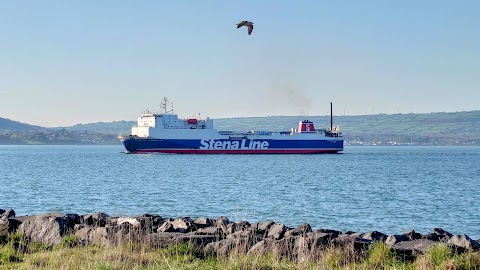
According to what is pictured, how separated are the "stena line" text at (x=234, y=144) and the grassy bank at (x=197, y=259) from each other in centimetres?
8728

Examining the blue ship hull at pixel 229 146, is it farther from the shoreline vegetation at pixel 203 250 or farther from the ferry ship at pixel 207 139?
the shoreline vegetation at pixel 203 250

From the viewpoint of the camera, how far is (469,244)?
40.3ft

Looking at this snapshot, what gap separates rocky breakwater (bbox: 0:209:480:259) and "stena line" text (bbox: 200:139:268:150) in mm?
83728

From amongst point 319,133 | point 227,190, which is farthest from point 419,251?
point 319,133

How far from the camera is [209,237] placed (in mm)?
11859

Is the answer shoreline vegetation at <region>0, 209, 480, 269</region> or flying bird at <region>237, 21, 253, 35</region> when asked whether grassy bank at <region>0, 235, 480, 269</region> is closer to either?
shoreline vegetation at <region>0, 209, 480, 269</region>

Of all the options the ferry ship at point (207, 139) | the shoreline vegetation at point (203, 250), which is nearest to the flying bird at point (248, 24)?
the shoreline vegetation at point (203, 250)

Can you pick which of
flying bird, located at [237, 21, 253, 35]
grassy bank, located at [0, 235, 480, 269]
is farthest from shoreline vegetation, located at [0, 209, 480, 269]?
flying bird, located at [237, 21, 253, 35]

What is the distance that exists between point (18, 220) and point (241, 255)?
5.71 m

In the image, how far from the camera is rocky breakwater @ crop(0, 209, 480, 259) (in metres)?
11.0

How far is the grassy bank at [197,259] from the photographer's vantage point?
9.58 m

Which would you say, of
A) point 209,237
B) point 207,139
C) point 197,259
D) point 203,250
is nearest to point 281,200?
point 209,237

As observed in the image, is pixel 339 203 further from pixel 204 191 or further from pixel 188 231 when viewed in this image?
pixel 188 231

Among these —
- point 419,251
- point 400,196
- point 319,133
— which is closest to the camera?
point 419,251
